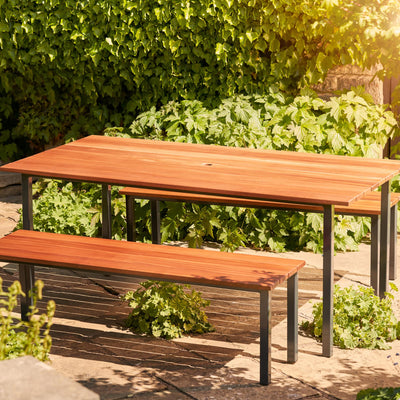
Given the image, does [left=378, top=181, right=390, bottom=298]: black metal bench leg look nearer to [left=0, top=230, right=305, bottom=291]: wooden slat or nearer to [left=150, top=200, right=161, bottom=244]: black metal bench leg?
[left=0, top=230, right=305, bottom=291]: wooden slat

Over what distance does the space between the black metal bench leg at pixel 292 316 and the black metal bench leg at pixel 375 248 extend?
3.93 ft

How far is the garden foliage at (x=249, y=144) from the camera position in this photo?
719 centimetres

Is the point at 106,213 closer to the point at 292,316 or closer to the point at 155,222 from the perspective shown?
the point at 155,222

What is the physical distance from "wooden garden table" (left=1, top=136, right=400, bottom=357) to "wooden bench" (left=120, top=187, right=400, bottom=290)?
0.39 feet

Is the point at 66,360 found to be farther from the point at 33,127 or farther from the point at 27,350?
the point at 33,127

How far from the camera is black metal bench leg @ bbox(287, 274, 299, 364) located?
15.8ft

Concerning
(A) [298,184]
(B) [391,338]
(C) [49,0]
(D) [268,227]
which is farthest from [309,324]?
(C) [49,0]

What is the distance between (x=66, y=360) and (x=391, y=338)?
6.31 ft

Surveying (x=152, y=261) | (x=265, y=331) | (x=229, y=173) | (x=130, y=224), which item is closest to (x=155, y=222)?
(x=130, y=224)

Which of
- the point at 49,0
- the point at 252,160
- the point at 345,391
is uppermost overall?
the point at 49,0

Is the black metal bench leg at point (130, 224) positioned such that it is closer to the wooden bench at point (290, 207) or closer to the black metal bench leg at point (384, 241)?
the wooden bench at point (290, 207)

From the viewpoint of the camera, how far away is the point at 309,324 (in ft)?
17.8

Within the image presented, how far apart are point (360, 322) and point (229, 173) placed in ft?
3.98

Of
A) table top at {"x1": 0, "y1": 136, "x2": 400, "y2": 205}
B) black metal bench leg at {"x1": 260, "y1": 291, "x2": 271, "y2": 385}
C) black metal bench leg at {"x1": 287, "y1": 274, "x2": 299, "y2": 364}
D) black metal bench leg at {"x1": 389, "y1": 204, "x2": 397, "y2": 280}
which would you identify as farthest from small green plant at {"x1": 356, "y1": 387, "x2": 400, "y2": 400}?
black metal bench leg at {"x1": 389, "y1": 204, "x2": 397, "y2": 280}
